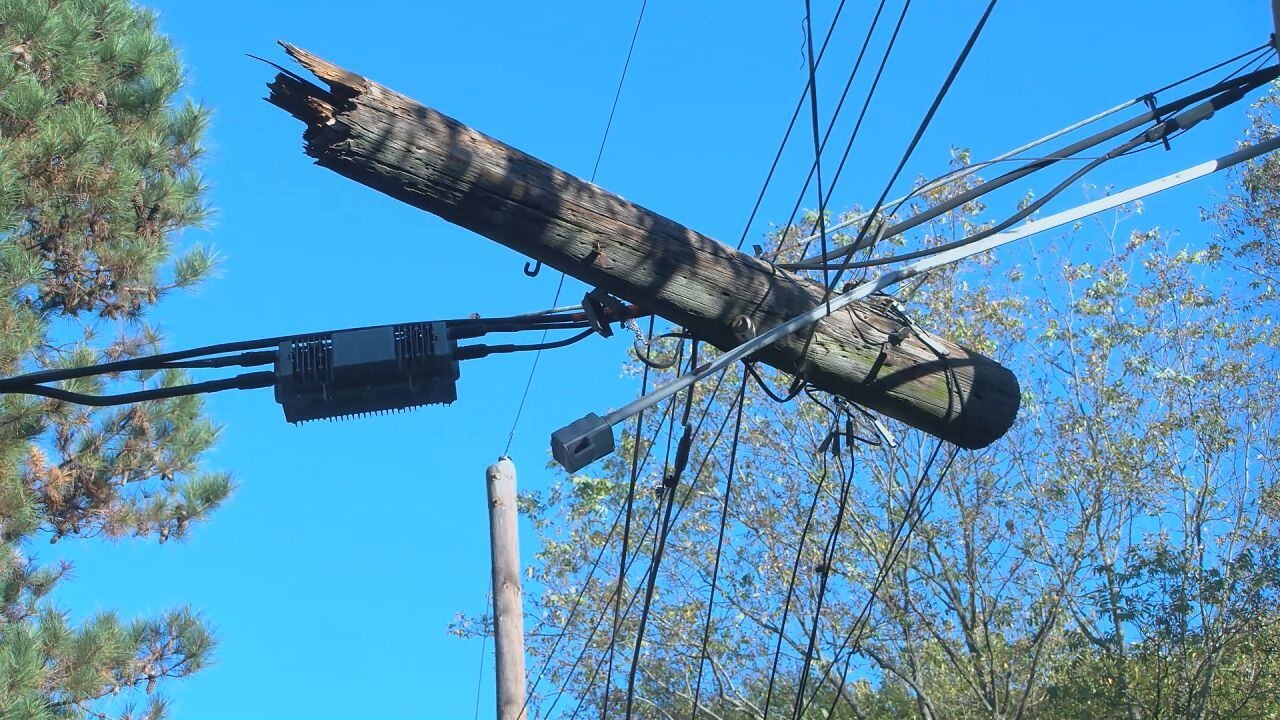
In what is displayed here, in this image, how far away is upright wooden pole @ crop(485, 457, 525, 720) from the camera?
789 centimetres

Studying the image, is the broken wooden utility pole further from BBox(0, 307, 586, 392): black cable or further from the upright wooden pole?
the upright wooden pole

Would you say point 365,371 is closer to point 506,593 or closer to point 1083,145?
point 1083,145

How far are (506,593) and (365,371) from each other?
3678mm

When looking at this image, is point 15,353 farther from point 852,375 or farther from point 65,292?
point 852,375

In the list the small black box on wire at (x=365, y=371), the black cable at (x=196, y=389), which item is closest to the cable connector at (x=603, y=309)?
the small black box on wire at (x=365, y=371)

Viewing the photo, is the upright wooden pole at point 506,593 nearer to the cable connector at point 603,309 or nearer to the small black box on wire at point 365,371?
the small black box on wire at point 365,371

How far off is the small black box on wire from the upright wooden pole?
339 centimetres

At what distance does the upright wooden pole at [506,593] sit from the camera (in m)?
7.89

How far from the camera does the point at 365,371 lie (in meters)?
4.71

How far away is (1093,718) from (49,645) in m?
9.01

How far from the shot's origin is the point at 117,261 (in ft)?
34.6

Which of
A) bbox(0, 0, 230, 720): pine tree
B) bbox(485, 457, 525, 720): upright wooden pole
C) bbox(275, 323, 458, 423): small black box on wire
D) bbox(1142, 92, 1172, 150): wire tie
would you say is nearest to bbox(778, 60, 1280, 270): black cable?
bbox(1142, 92, 1172, 150): wire tie

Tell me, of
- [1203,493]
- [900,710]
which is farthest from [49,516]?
[1203,493]

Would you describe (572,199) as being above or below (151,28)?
below
